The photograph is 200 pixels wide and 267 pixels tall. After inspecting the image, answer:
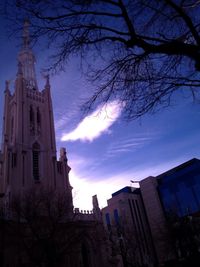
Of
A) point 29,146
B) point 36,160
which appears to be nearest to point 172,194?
point 36,160

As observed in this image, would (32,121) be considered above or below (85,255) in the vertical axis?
above

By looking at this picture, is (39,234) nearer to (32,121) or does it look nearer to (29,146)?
(29,146)

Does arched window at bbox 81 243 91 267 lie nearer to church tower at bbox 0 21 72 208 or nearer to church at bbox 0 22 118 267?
church at bbox 0 22 118 267

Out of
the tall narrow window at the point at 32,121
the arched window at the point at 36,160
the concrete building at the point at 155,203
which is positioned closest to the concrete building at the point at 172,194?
the concrete building at the point at 155,203

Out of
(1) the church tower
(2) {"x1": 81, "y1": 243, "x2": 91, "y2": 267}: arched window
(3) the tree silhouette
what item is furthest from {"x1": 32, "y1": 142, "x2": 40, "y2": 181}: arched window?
(2) {"x1": 81, "y1": 243, "x2": 91, "y2": 267}: arched window

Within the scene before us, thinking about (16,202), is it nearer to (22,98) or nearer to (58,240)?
(58,240)

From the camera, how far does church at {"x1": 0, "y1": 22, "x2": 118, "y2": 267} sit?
1866 centimetres

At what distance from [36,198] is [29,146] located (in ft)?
43.2

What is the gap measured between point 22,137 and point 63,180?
27.5 ft

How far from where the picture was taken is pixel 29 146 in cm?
3300

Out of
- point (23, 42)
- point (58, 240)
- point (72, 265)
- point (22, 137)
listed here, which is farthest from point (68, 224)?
point (23, 42)

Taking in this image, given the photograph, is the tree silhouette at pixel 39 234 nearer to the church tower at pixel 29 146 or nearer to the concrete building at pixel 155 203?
the church tower at pixel 29 146

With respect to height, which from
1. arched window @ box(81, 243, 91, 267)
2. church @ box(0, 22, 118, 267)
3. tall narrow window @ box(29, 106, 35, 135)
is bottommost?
arched window @ box(81, 243, 91, 267)

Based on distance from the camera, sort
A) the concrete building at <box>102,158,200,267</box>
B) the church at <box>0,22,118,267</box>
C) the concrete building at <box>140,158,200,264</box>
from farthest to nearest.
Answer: the concrete building at <box>140,158,200,264</box> < the concrete building at <box>102,158,200,267</box> < the church at <box>0,22,118,267</box>
